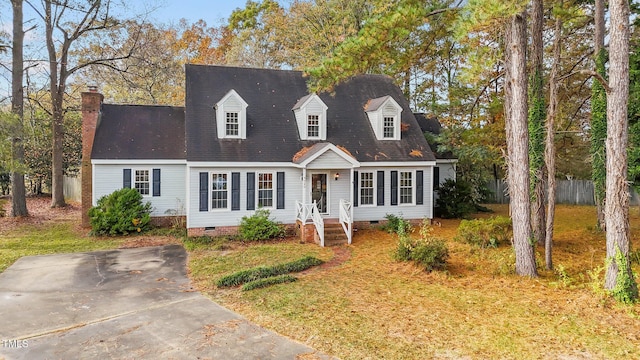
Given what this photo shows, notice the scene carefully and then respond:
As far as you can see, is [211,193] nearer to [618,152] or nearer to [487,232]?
[487,232]

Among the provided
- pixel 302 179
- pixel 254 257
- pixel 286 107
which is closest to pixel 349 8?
pixel 286 107

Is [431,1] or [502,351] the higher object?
[431,1]

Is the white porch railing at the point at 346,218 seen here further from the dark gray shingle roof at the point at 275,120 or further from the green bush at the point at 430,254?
the green bush at the point at 430,254

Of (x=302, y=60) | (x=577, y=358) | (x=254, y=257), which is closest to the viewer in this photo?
(x=577, y=358)

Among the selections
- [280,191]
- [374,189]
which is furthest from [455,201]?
[280,191]

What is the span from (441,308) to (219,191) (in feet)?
33.3

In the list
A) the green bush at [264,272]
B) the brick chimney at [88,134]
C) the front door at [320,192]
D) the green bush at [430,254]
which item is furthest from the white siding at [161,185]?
the green bush at [430,254]

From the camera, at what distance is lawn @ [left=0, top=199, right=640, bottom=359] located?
6.45 m

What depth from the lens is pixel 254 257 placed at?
12.5 meters

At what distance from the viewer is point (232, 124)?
16484mm

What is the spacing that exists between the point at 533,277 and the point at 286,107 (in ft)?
39.5

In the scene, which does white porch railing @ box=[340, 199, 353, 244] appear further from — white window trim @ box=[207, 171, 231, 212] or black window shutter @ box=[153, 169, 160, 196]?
black window shutter @ box=[153, 169, 160, 196]

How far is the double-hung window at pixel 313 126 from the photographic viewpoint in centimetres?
1739

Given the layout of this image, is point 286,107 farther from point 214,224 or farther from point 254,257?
point 254,257
